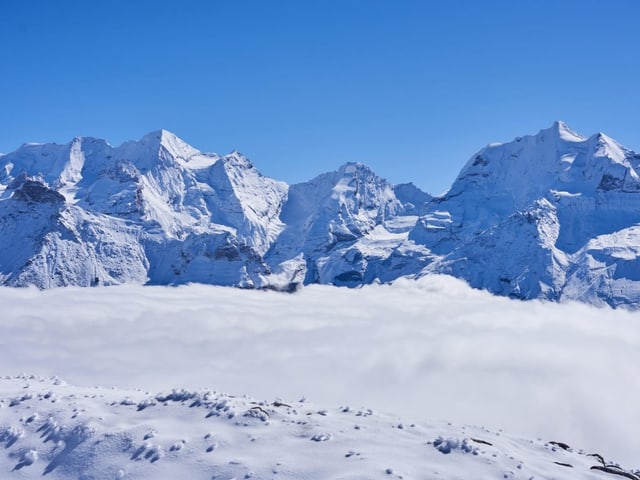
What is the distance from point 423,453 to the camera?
31594mm

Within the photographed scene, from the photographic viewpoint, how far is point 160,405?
122 ft

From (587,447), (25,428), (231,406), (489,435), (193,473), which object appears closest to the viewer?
(193,473)

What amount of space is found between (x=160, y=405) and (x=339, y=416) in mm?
11045

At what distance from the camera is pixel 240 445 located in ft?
103

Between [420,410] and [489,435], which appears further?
[420,410]

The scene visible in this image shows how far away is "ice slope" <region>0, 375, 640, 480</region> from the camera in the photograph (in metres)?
29.0

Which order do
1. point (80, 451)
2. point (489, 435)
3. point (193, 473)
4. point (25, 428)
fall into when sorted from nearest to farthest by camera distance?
point (193, 473), point (80, 451), point (25, 428), point (489, 435)

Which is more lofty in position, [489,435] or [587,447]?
[489,435]

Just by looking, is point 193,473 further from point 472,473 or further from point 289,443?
point 472,473

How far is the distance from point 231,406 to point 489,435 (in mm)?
16344

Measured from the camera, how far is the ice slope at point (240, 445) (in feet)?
95.3

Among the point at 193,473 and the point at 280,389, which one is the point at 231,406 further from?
the point at 280,389

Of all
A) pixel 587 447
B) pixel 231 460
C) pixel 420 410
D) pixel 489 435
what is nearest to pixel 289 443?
pixel 231 460

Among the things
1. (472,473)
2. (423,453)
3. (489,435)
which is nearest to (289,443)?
(423,453)
